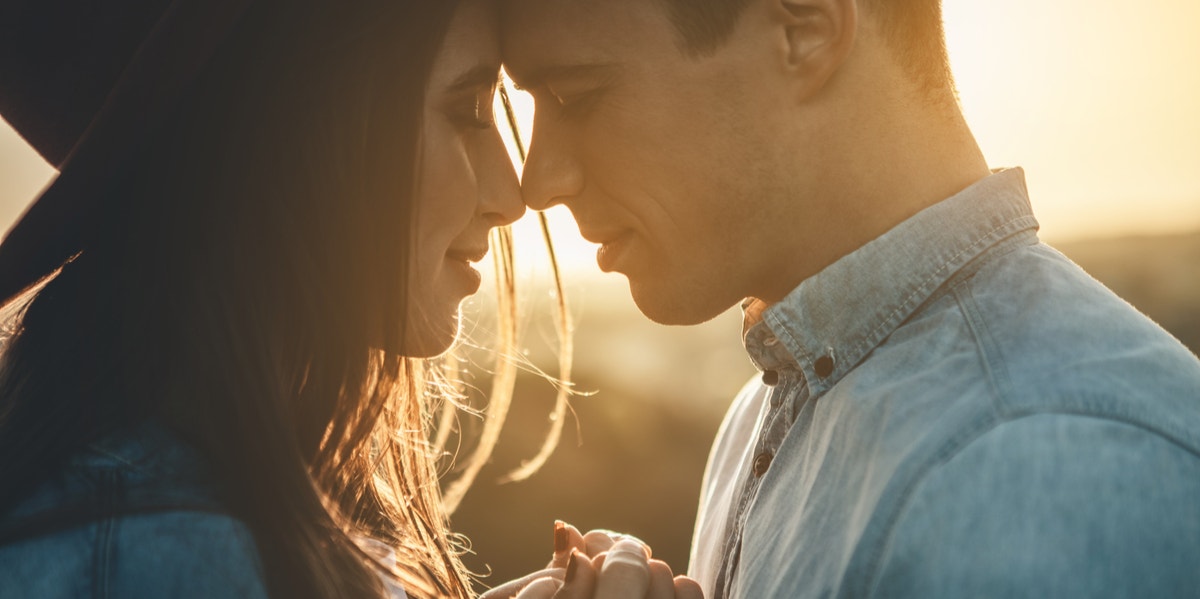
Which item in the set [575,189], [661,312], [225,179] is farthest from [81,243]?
[661,312]

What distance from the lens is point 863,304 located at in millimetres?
1974

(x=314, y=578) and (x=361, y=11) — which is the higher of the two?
(x=361, y=11)

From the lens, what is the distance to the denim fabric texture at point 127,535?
148cm

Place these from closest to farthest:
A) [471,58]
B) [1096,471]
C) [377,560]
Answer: [1096,471], [377,560], [471,58]

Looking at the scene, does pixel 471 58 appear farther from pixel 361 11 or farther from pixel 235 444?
pixel 235 444

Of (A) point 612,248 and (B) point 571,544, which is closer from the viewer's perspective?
(B) point 571,544

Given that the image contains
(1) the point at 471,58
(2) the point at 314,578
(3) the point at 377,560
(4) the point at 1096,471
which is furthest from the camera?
(1) the point at 471,58

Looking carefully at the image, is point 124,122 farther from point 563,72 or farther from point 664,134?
point 664,134

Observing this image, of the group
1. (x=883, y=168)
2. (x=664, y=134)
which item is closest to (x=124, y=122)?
(x=664, y=134)

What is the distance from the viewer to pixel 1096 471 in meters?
1.46

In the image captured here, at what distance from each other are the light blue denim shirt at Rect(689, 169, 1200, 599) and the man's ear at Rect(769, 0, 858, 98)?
419 millimetres

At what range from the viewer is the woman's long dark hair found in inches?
67.4

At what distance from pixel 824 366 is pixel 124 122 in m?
1.40

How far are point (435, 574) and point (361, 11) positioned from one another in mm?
1380
